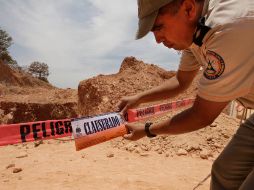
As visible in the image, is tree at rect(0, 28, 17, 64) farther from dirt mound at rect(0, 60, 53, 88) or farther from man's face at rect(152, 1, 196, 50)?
man's face at rect(152, 1, 196, 50)

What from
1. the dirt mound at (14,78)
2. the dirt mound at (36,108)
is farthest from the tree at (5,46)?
the dirt mound at (36,108)

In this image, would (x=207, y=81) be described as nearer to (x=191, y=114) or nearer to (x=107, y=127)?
(x=191, y=114)

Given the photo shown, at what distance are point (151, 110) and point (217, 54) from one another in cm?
610

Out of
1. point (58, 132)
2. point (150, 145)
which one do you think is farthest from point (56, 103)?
point (58, 132)

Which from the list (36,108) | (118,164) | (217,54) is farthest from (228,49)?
(36,108)

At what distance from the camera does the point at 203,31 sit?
76.0 inches

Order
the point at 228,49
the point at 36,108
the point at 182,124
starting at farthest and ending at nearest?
the point at 36,108 < the point at 182,124 < the point at 228,49

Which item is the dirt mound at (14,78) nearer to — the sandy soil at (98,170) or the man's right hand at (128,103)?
the sandy soil at (98,170)

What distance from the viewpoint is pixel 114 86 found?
457 inches

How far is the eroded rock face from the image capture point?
1121 centimetres

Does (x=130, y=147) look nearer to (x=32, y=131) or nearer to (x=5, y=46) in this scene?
(x=32, y=131)

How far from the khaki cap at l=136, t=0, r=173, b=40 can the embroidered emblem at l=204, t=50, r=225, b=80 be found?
389 mm

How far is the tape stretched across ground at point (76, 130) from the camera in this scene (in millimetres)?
3969

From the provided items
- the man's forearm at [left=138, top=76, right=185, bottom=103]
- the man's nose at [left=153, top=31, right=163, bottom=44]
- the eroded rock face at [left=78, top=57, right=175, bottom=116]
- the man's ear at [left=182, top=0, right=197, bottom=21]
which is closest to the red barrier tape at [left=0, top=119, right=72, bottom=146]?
the man's forearm at [left=138, top=76, right=185, bottom=103]
